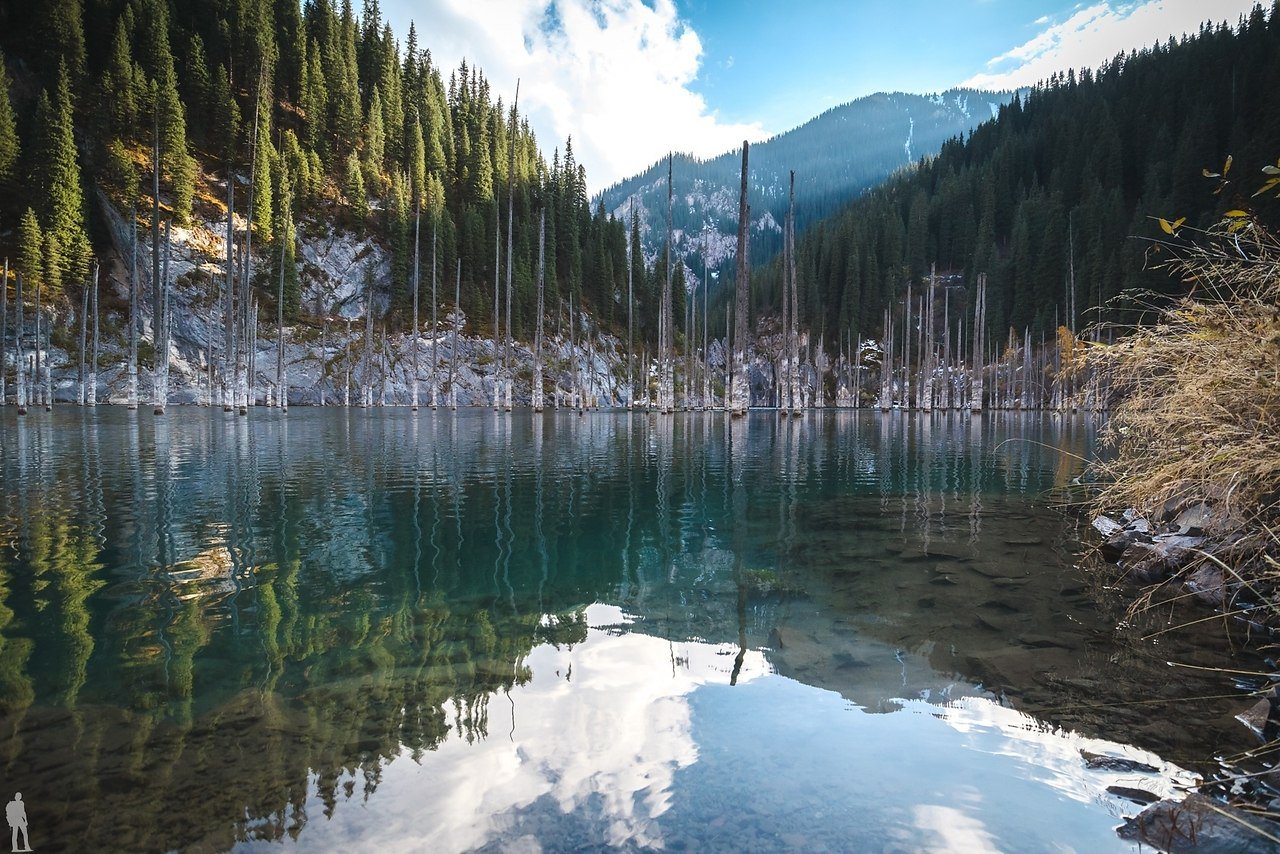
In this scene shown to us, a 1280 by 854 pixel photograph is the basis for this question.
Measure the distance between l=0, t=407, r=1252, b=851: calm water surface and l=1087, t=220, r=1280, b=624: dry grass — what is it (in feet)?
4.28

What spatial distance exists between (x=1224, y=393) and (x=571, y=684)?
584 cm

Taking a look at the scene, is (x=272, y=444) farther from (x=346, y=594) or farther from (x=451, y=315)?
(x=451, y=315)

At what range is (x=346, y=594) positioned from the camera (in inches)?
245

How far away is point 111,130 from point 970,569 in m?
86.2

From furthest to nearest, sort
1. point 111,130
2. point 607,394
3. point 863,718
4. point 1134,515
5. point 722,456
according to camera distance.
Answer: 1. point 607,394
2. point 111,130
3. point 722,456
4. point 1134,515
5. point 863,718

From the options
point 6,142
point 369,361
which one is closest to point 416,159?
point 369,361

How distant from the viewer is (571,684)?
4355 millimetres

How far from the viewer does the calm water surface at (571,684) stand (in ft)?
9.39

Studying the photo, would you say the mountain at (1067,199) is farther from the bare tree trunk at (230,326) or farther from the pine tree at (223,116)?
the pine tree at (223,116)

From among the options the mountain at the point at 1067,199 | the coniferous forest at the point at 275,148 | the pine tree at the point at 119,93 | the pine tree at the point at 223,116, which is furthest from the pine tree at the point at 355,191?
the mountain at the point at 1067,199

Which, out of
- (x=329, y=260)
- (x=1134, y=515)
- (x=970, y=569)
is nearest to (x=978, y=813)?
(x=970, y=569)

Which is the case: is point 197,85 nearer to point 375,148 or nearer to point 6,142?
point 375,148

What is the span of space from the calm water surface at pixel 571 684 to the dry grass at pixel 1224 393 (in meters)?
1.31

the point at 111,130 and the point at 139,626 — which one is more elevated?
the point at 111,130
